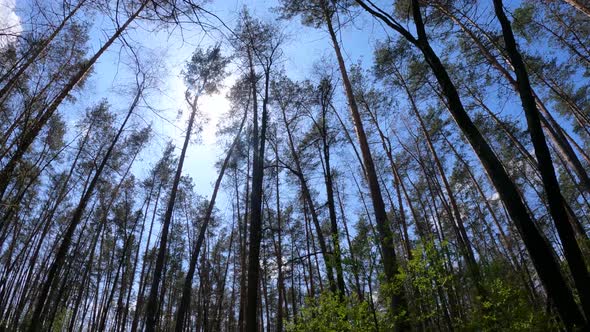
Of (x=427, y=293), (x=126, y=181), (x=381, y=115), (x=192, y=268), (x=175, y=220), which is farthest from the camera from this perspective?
(x=175, y=220)

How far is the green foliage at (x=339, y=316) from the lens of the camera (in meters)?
4.13

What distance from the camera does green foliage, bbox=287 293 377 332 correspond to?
4133mm

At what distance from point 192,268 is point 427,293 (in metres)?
6.30

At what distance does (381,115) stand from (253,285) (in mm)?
10385

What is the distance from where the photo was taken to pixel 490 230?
18.4m

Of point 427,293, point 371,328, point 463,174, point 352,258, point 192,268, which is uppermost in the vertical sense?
point 463,174

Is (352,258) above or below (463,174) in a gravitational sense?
below

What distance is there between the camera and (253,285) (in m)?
5.33

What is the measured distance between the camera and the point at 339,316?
4.52 metres

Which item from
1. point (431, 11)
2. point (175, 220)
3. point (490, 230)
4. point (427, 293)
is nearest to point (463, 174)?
point (490, 230)

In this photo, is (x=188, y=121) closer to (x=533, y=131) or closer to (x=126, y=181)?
(x=126, y=181)

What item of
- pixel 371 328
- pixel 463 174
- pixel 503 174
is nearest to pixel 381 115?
pixel 463 174

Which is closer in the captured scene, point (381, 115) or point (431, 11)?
point (431, 11)

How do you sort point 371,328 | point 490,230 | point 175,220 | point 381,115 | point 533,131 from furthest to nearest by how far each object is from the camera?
1. point 175,220
2. point 490,230
3. point 381,115
4. point 371,328
5. point 533,131
